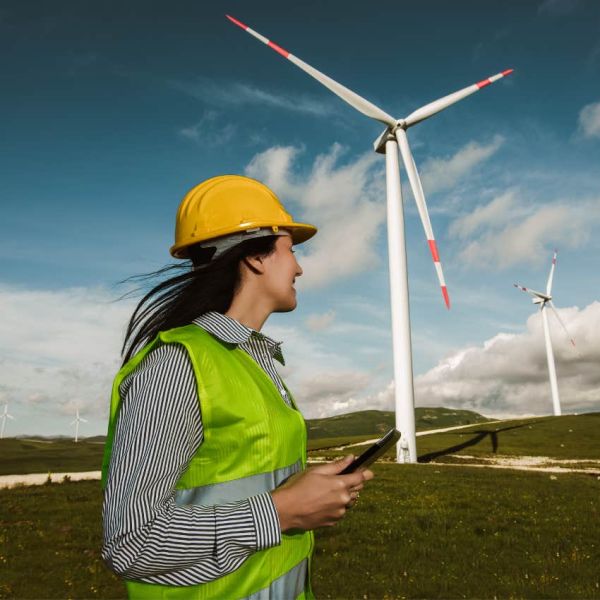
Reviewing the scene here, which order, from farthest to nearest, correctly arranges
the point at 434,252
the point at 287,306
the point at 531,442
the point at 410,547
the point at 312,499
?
the point at 531,442, the point at 434,252, the point at 410,547, the point at 287,306, the point at 312,499

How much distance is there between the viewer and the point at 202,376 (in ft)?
6.64

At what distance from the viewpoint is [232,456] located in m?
2.07

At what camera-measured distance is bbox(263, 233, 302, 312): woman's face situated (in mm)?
2865

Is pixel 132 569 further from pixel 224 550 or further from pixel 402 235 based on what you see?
pixel 402 235

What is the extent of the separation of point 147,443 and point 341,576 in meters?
9.49

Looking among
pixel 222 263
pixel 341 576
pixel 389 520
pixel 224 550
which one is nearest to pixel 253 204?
pixel 222 263

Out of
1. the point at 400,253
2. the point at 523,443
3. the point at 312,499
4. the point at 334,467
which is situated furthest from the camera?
the point at 523,443

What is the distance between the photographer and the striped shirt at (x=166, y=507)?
181 cm

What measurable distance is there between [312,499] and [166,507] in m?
0.51

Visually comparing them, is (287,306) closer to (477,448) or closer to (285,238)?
(285,238)

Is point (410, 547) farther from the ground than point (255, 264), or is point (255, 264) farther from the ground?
point (255, 264)

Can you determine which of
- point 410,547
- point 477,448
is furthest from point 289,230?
point 477,448

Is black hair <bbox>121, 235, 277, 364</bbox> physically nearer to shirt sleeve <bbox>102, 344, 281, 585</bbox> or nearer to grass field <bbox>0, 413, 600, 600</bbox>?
shirt sleeve <bbox>102, 344, 281, 585</bbox>

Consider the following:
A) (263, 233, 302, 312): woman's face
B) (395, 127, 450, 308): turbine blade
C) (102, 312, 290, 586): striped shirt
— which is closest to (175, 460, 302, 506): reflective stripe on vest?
(102, 312, 290, 586): striped shirt
